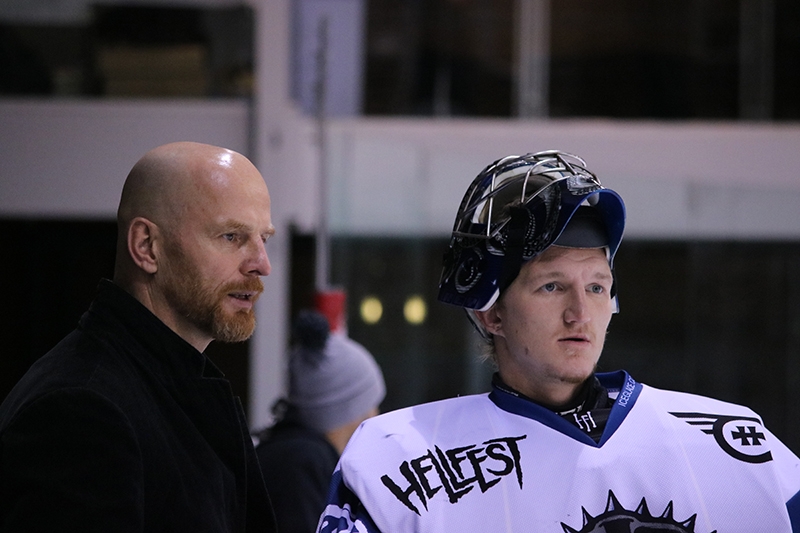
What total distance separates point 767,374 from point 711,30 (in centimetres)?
223

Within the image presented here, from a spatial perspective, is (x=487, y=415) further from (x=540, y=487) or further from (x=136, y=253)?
(x=136, y=253)

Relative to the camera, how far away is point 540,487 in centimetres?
149

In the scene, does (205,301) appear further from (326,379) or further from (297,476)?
(326,379)

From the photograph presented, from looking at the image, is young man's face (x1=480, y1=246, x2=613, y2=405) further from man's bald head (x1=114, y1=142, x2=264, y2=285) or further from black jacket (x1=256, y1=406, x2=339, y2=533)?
black jacket (x1=256, y1=406, x2=339, y2=533)

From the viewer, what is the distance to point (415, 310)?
17.6ft

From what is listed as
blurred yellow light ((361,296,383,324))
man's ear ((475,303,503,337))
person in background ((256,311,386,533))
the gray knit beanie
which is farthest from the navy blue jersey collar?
blurred yellow light ((361,296,383,324))

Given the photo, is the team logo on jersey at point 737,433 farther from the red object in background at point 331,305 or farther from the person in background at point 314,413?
the red object in background at point 331,305

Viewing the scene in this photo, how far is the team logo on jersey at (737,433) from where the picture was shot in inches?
59.3

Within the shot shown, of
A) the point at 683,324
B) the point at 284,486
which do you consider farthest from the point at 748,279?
the point at 284,486

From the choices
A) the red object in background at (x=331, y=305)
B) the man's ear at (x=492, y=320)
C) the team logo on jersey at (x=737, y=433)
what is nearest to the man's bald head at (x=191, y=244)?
the man's ear at (x=492, y=320)

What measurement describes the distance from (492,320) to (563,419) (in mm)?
223

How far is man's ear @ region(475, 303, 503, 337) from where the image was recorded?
1.66m

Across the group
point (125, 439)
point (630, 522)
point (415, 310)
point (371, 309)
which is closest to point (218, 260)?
point (125, 439)

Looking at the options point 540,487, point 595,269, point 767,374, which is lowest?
point 767,374
